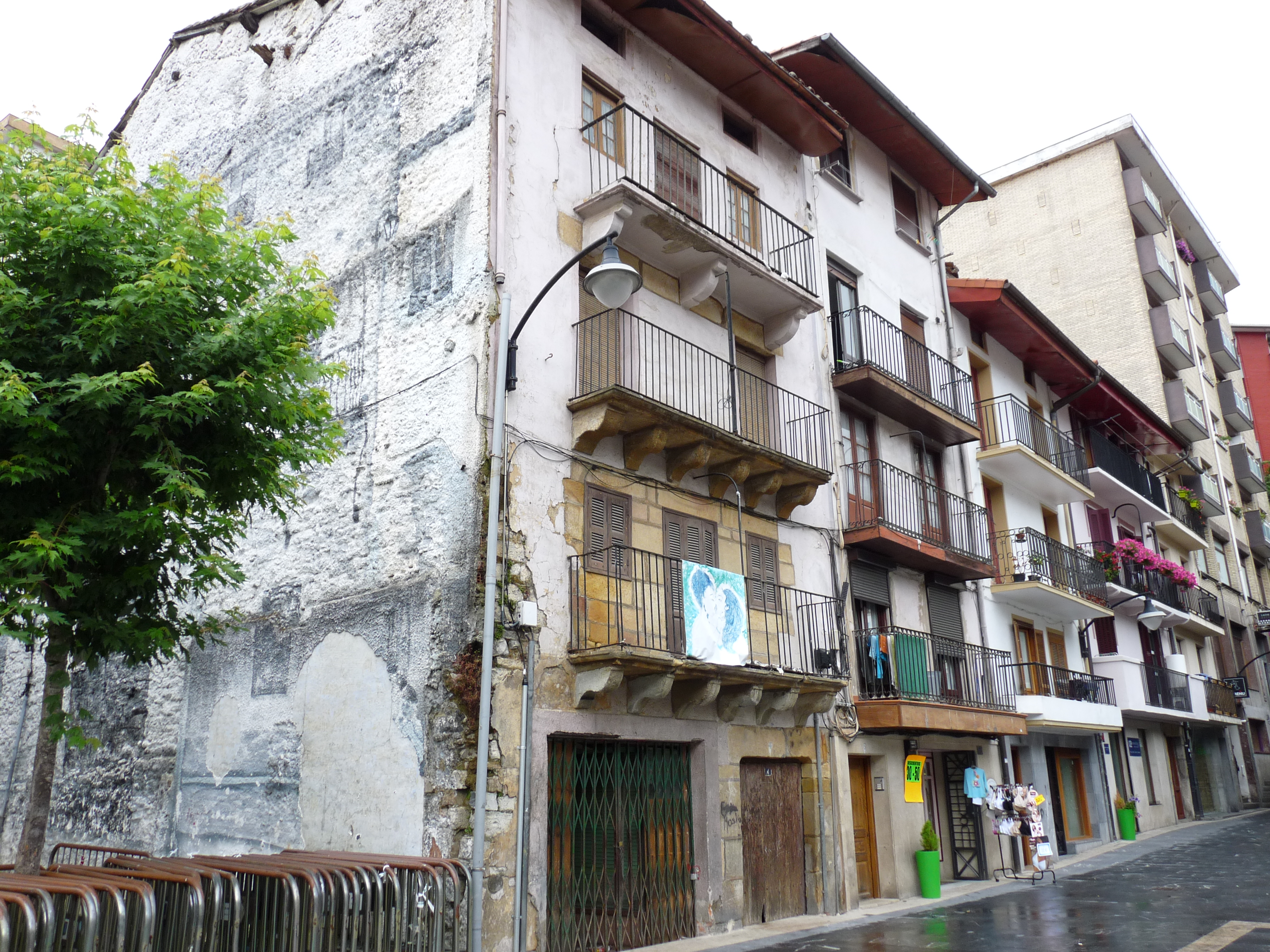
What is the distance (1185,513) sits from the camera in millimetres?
33312

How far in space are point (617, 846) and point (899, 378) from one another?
1011 cm

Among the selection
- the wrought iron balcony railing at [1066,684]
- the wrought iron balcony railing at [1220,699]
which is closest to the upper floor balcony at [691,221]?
the wrought iron balcony railing at [1066,684]

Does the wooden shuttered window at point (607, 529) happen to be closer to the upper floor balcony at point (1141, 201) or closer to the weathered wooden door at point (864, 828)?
the weathered wooden door at point (864, 828)

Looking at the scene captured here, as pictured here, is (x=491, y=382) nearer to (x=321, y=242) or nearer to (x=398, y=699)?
(x=398, y=699)

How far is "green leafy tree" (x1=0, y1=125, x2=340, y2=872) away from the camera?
832 centimetres

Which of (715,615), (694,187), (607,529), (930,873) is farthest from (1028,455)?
(607,529)

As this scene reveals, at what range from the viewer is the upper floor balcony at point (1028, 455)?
2077cm

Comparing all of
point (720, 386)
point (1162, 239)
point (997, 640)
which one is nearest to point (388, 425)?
point (720, 386)

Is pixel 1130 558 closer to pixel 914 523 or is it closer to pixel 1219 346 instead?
pixel 914 523

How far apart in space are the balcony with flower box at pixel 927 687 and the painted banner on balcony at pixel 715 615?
355 centimetres

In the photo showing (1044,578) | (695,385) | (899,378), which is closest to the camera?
(695,385)

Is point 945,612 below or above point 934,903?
above

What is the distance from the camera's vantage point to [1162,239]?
1438 inches

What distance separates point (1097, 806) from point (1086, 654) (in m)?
3.45
